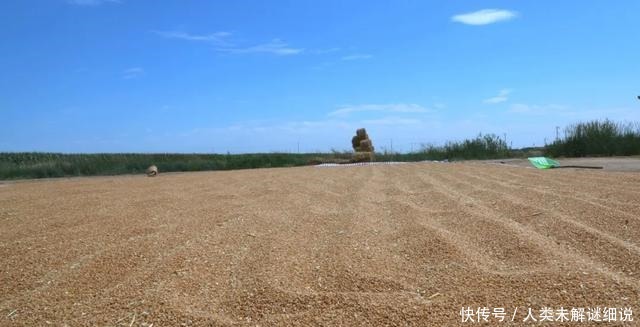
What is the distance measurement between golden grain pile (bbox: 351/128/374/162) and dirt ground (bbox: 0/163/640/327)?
10.5 meters

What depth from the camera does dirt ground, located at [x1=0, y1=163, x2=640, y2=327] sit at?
1581mm

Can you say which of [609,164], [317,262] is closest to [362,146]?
[609,164]

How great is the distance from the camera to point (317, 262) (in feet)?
6.64

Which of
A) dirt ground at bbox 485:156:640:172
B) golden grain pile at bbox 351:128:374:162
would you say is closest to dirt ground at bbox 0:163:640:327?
dirt ground at bbox 485:156:640:172

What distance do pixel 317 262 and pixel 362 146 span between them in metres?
12.8

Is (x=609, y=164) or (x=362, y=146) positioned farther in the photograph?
(x=362, y=146)

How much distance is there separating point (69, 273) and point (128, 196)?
94.9 inches

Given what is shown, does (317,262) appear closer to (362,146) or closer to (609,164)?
(609,164)

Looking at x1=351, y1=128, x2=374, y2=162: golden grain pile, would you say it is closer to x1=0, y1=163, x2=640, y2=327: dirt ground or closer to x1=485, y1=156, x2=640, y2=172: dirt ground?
x1=485, y1=156, x2=640, y2=172: dirt ground

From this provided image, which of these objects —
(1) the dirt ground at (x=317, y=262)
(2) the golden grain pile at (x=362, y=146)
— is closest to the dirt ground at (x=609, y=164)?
(1) the dirt ground at (x=317, y=262)

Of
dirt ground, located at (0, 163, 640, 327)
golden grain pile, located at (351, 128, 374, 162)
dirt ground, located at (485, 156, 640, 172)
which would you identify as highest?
golden grain pile, located at (351, 128, 374, 162)

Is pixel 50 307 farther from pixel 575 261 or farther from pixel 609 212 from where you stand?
pixel 609 212

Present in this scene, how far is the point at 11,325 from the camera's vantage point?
153cm

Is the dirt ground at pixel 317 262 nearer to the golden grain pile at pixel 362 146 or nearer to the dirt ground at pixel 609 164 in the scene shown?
the dirt ground at pixel 609 164
